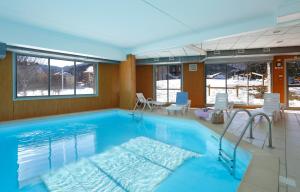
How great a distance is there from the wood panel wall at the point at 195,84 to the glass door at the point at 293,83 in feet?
11.9

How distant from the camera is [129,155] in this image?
167 inches

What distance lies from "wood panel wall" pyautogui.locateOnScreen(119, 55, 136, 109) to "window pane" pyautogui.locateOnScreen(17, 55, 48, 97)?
11.0 feet

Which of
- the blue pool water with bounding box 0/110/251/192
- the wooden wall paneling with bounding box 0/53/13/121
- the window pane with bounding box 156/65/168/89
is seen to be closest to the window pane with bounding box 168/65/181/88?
the window pane with bounding box 156/65/168/89

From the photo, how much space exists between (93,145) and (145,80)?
23.3 ft

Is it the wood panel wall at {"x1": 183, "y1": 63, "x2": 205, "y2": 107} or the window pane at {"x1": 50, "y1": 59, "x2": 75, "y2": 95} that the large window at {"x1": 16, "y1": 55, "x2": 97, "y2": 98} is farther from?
the wood panel wall at {"x1": 183, "y1": 63, "x2": 205, "y2": 107}

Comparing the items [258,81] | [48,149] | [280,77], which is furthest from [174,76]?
[48,149]

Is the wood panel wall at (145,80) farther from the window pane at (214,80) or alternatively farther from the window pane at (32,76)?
the window pane at (32,76)

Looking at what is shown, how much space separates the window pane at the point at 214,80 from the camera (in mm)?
9914

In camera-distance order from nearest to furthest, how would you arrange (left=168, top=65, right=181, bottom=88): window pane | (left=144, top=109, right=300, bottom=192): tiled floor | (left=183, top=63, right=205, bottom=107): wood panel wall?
(left=144, top=109, right=300, bottom=192): tiled floor < (left=183, top=63, right=205, bottom=107): wood panel wall < (left=168, top=65, right=181, bottom=88): window pane

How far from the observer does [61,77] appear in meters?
8.78

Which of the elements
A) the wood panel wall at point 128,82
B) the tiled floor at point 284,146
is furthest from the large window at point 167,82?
the tiled floor at point 284,146

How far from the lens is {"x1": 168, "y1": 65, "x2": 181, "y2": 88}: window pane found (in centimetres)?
1084

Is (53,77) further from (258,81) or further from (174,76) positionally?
(258,81)

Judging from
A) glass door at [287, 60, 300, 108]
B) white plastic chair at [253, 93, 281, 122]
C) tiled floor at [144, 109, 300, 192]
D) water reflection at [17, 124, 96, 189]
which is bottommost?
water reflection at [17, 124, 96, 189]
